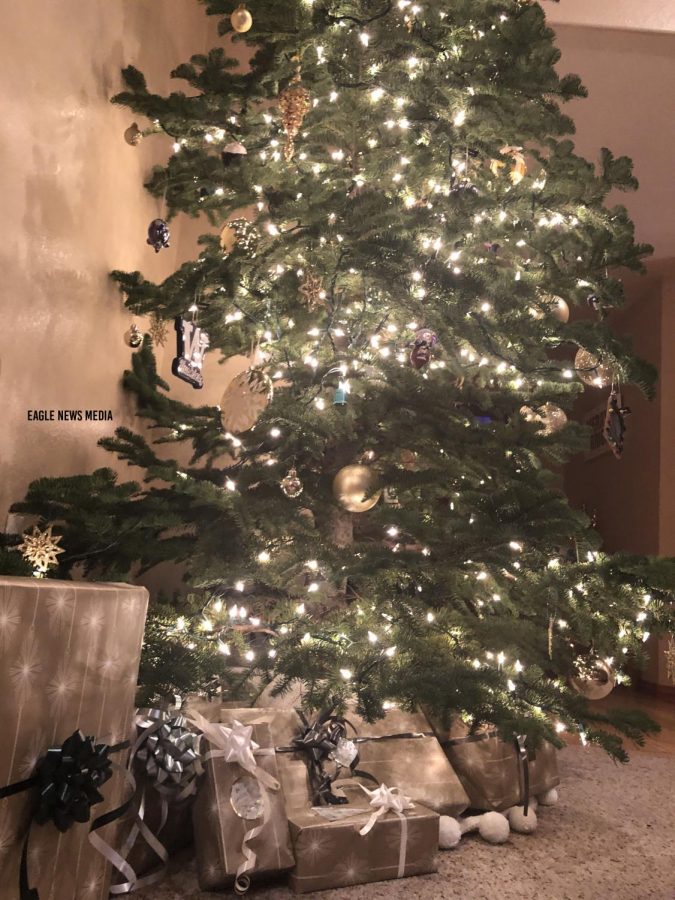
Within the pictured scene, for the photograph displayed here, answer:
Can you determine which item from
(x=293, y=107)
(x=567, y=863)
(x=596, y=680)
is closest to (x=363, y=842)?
(x=567, y=863)

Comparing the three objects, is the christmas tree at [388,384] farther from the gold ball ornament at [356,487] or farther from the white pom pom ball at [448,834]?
the white pom pom ball at [448,834]

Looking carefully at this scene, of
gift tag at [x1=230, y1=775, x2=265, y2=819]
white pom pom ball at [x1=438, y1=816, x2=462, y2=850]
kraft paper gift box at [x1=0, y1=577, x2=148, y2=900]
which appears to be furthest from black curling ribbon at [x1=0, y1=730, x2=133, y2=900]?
white pom pom ball at [x1=438, y1=816, x2=462, y2=850]

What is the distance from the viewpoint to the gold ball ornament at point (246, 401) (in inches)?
57.7

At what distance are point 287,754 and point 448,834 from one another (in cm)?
39

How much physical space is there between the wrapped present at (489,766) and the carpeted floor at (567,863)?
9cm

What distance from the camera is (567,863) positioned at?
4.74ft

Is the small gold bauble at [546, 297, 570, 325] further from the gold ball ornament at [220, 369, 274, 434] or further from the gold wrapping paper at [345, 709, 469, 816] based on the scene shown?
the gold wrapping paper at [345, 709, 469, 816]

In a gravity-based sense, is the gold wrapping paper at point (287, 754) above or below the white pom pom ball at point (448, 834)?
above

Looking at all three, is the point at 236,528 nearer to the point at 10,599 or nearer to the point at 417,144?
the point at 10,599

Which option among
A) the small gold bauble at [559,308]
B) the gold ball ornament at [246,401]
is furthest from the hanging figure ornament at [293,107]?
the small gold bauble at [559,308]

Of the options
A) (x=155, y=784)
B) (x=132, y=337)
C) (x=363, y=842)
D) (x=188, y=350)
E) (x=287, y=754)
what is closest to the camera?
(x=155, y=784)

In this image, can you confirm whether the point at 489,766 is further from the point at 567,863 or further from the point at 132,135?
the point at 132,135

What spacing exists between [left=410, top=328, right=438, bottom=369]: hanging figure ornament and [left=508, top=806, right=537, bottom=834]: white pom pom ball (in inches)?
42.6

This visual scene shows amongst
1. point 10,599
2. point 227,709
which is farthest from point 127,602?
point 227,709
